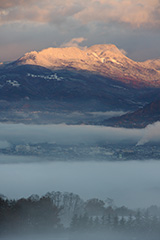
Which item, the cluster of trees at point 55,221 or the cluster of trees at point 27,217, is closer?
the cluster of trees at point 27,217

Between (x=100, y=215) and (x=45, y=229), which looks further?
(x=100, y=215)

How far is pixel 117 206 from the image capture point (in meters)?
129

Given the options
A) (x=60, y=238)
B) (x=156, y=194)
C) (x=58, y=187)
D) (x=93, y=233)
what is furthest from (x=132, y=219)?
(x=58, y=187)

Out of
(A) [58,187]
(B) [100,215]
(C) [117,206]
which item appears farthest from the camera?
(A) [58,187]

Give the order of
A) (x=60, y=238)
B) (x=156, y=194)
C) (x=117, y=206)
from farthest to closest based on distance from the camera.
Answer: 1. (x=156, y=194)
2. (x=117, y=206)
3. (x=60, y=238)

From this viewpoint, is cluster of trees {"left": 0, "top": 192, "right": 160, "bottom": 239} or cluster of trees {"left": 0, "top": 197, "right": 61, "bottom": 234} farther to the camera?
cluster of trees {"left": 0, "top": 192, "right": 160, "bottom": 239}

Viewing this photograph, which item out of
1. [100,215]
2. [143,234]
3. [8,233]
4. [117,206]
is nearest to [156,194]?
[117,206]

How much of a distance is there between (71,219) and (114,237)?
42.8 feet

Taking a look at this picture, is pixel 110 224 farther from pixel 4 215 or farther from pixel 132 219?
pixel 4 215

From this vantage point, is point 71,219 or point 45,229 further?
point 71,219

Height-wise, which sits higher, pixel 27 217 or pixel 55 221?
pixel 27 217

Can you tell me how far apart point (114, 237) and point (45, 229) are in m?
11.5

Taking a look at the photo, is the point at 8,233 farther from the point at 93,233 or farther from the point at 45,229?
the point at 93,233

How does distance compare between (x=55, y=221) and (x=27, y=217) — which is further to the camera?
(x=55, y=221)
